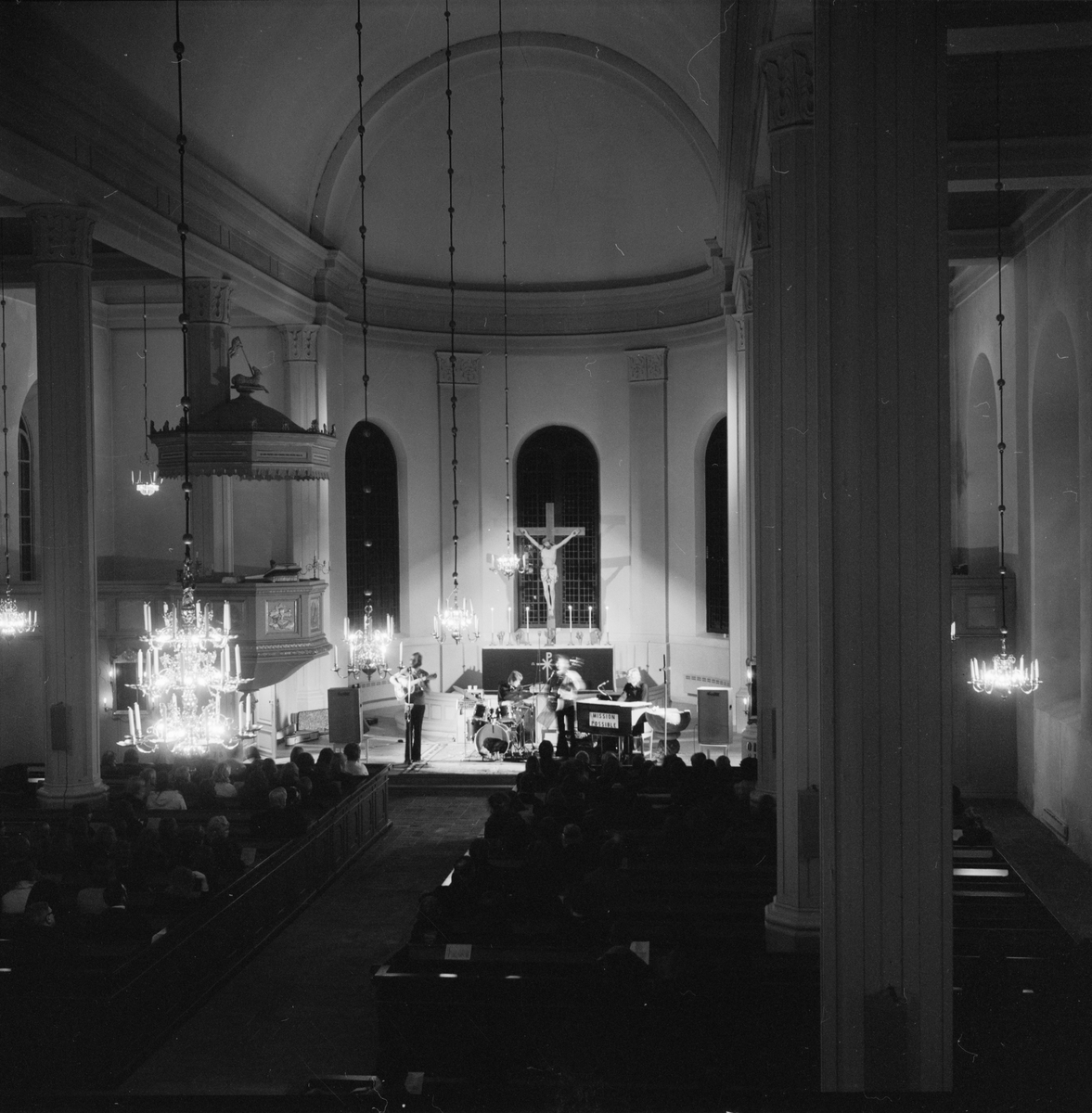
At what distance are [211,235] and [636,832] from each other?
35.0ft

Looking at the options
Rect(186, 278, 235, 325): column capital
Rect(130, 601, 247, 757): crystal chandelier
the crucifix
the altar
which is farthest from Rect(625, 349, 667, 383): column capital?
Rect(130, 601, 247, 757): crystal chandelier

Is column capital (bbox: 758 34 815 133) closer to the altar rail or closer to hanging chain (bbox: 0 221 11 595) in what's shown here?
the altar rail

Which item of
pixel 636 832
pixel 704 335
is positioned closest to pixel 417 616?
pixel 704 335

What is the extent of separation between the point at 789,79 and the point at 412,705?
1230cm

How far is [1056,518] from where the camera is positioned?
14.7m

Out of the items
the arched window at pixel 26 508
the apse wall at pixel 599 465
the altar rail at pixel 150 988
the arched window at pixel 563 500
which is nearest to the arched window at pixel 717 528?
the apse wall at pixel 599 465

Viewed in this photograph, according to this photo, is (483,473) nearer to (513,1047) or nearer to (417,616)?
(417,616)

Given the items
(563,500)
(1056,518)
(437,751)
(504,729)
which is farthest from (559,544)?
(1056,518)

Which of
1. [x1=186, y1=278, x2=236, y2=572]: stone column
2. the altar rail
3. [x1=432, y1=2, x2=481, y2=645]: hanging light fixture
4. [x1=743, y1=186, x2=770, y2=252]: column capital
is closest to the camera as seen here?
the altar rail

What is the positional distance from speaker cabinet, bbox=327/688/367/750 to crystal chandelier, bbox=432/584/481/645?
176 cm

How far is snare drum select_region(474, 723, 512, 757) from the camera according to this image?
18562mm

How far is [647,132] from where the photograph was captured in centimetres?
2078

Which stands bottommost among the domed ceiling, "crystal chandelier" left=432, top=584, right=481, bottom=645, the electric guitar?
the electric guitar

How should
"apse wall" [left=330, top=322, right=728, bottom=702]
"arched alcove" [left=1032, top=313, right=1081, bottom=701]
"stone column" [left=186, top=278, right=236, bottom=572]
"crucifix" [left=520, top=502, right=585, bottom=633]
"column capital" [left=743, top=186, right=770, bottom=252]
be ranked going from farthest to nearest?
"apse wall" [left=330, top=322, right=728, bottom=702] → "crucifix" [left=520, top=502, right=585, bottom=633] → "stone column" [left=186, top=278, right=236, bottom=572] → "arched alcove" [left=1032, top=313, right=1081, bottom=701] → "column capital" [left=743, top=186, right=770, bottom=252]
